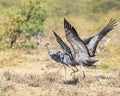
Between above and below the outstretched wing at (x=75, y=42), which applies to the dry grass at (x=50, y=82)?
below

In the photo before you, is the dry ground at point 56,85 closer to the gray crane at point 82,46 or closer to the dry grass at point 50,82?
the dry grass at point 50,82

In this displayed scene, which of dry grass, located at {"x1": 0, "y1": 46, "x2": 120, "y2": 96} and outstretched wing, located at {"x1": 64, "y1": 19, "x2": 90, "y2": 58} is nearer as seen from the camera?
dry grass, located at {"x1": 0, "y1": 46, "x2": 120, "y2": 96}

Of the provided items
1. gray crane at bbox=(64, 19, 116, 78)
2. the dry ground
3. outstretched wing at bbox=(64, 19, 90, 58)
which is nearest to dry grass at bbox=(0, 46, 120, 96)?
the dry ground

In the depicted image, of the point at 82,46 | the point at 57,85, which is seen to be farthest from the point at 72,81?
the point at 82,46

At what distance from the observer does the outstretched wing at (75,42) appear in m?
11.2

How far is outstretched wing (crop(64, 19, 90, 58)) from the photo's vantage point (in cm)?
1119

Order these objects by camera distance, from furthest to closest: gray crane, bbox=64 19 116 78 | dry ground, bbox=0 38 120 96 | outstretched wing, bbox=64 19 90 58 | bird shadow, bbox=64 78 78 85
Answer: bird shadow, bbox=64 78 78 85 < gray crane, bbox=64 19 116 78 < outstretched wing, bbox=64 19 90 58 < dry ground, bbox=0 38 120 96

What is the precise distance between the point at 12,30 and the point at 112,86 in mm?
11175

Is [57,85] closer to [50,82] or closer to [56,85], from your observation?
[56,85]

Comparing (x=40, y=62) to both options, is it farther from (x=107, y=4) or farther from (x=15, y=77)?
(x=107, y=4)

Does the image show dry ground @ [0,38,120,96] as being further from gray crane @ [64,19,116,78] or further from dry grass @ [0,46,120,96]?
gray crane @ [64,19,116,78]

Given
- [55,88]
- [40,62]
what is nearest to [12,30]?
[40,62]

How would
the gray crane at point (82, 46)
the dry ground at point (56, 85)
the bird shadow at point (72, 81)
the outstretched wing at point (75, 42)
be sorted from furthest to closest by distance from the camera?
the bird shadow at point (72, 81)
the gray crane at point (82, 46)
the outstretched wing at point (75, 42)
the dry ground at point (56, 85)

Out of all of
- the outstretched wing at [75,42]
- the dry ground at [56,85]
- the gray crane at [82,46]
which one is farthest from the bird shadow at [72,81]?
the outstretched wing at [75,42]
